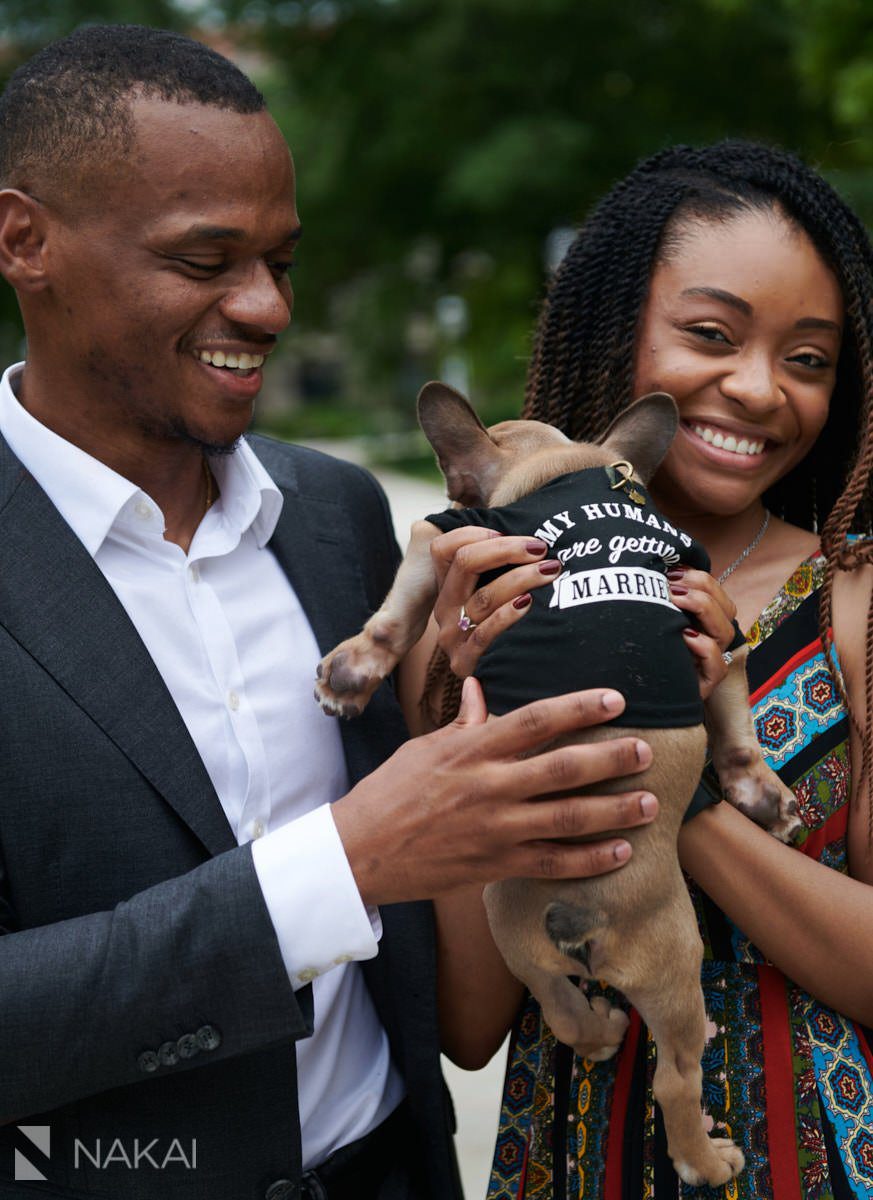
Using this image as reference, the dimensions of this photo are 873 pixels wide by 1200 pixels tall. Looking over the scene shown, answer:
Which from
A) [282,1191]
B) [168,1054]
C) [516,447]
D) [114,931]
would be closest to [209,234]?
[516,447]

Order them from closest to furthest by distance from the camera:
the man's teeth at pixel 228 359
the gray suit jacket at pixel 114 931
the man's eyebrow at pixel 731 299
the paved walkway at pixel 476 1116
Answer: the gray suit jacket at pixel 114 931, the man's teeth at pixel 228 359, the man's eyebrow at pixel 731 299, the paved walkway at pixel 476 1116

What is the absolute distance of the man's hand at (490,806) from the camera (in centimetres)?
221

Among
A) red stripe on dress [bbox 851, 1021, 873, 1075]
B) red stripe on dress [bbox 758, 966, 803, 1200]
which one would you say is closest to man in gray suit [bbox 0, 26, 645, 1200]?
red stripe on dress [bbox 758, 966, 803, 1200]

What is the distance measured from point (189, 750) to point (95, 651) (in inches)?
10.3

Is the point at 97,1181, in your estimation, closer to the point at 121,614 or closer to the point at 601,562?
the point at 121,614

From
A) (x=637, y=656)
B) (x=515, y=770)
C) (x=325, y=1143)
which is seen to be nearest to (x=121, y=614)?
(x=515, y=770)

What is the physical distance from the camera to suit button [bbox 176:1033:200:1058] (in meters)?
2.20

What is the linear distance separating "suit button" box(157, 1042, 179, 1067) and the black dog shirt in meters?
0.84

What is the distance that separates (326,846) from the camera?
2.27 meters

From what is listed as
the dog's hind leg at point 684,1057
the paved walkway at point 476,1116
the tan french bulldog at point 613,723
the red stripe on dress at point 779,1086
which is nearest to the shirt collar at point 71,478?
the tan french bulldog at point 613,723

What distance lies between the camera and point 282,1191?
7.96 feet

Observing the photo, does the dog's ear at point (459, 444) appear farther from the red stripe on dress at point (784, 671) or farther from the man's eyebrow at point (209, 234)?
the red stripe on dress at point (784, 671)

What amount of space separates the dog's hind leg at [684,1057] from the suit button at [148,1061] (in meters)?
0.90

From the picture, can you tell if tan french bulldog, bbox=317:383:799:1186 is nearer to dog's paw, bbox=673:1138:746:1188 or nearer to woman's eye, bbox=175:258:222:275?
dog's paw, bbox=673:1138:746:1188
